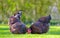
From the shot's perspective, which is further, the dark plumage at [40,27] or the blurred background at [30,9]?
the blurred background at [30,9]

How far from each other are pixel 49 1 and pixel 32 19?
111 inches

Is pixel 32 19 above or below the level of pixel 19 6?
below

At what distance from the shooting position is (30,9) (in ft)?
71.7

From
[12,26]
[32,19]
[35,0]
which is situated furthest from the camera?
[32,19]

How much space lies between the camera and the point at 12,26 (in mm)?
9445

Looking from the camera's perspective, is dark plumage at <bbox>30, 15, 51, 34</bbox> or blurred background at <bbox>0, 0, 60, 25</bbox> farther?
blurred background at <bbox>0, 0, 60, 25</bbox>

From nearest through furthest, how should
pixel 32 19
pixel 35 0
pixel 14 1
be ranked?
pixel 14 1
pixel 35 0
pixel 32 19

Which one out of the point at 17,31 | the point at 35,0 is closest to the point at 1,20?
the point at 35,0

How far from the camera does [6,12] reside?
827 inches

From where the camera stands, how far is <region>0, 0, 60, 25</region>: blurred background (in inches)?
719

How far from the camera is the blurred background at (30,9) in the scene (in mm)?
18266

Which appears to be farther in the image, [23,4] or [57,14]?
[57,14]

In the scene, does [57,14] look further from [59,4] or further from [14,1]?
[14,1]

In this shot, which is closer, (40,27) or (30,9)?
(40,27)
